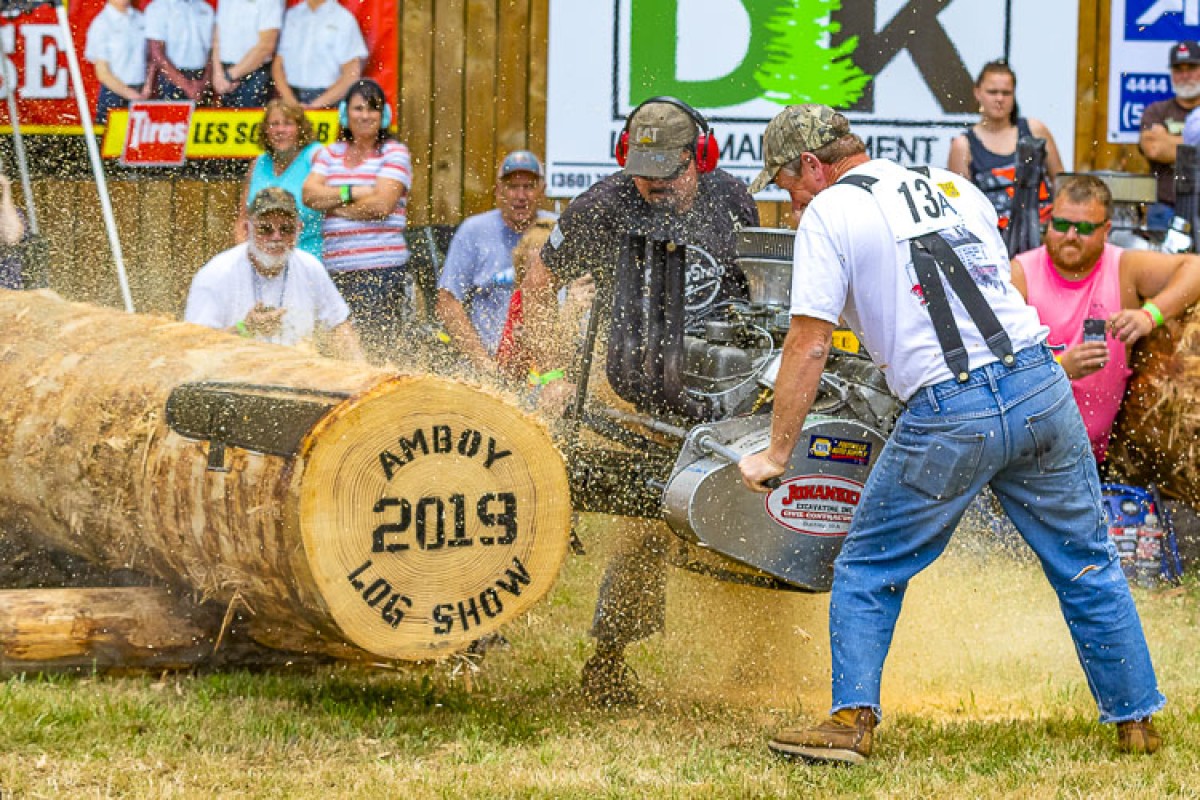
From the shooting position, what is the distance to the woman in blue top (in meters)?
8.72

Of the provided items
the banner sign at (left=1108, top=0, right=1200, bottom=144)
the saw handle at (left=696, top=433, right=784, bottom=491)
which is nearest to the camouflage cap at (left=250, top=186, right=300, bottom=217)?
the saw handle at (left=696, top=433, right=784, bottom=491)

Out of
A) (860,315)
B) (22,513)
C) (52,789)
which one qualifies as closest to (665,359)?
(860,315)

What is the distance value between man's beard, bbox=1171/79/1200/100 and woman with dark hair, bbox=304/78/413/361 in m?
4.21

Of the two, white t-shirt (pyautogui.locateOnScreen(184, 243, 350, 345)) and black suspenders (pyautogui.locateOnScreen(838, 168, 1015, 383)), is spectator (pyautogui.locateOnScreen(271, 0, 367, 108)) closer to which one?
white t-shirt (pyautogui.locateOnScreen(184, 243, 350, 345))

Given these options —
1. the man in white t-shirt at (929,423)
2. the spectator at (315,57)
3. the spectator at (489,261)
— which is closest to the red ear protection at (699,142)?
the man in white t-shirt at (929,423)

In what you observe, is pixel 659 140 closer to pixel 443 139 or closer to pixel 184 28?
pixel 443 139

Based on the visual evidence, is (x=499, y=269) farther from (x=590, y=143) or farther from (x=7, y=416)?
(x=7, y=416)

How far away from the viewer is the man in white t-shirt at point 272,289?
7.39 metres

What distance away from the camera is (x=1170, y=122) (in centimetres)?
891

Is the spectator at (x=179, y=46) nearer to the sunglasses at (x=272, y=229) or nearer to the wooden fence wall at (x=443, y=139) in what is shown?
the wooden fence wall at (x=443, y=139)

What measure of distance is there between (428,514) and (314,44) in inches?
223

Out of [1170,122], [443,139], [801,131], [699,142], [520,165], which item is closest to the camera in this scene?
[801,131]

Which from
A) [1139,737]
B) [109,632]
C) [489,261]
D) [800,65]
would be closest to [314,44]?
[489,261]

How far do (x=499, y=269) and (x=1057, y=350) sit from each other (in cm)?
292
